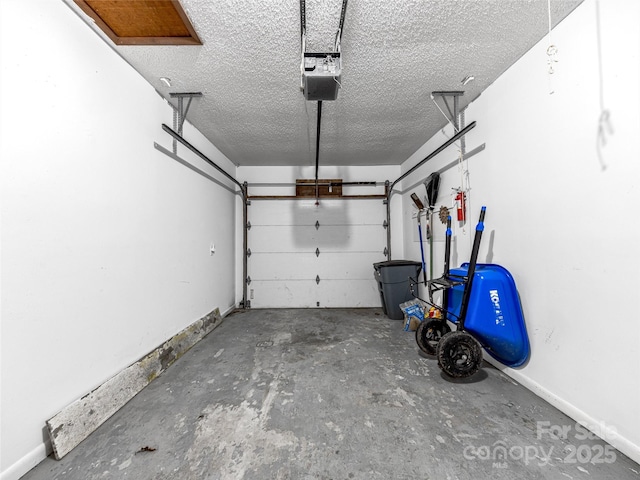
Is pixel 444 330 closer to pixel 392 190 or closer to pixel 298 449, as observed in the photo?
pixel 298 449

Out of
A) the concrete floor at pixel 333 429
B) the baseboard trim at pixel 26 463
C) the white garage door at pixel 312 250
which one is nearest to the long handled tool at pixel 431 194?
the white garage door at pixel 312 250

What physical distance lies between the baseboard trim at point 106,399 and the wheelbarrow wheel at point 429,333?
92.2 inches

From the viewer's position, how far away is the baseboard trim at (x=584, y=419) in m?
1.19

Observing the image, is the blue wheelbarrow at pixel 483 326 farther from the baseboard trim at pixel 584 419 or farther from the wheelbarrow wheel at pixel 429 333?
the wheelbarrow wheel at pixel 429 333

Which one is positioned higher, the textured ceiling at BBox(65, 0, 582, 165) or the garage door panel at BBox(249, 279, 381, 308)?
the textured ceiling at BBox(65, 0, 582, 165)

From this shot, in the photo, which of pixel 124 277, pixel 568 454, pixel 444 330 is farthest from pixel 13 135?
pixel 568 454

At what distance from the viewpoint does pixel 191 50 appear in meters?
1.71

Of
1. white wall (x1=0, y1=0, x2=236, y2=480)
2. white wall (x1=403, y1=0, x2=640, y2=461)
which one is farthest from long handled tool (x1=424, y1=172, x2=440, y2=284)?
white wall (x1=0, y1=0, x2=236, y2=480)

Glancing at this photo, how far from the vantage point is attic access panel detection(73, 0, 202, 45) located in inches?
52.8

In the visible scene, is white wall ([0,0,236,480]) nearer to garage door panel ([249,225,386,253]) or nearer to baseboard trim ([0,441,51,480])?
baseboard trim ([0,441,51,480])

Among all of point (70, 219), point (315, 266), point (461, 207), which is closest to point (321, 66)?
point (70, 219)

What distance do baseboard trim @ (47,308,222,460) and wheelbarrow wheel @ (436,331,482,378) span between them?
91.2 inches

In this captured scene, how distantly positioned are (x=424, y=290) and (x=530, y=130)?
8.10 ft

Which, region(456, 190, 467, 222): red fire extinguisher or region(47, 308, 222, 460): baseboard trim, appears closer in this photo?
region(47, 308, 222, 460): baseboard trim
